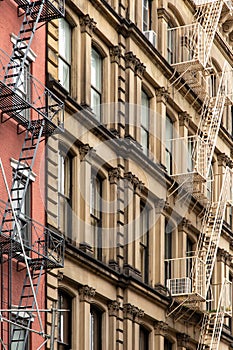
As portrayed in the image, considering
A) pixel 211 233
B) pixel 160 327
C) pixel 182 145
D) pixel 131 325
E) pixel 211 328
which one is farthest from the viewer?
pixel 211 233

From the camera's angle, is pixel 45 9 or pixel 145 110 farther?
pixel 145 110

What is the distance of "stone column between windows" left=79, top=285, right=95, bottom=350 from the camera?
39875mm

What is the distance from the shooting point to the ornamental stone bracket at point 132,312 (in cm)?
4275

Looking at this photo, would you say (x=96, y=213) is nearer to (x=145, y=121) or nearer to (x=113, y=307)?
(x=113, y=307)

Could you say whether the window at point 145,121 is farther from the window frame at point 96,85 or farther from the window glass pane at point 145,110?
the window frame at point 96,85

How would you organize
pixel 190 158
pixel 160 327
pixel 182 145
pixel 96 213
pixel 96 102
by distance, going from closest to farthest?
1. pixel 96 213
2. pixel 96 102
3. pixel 160 327
4. pixel 182 145
5. pixel 190 158

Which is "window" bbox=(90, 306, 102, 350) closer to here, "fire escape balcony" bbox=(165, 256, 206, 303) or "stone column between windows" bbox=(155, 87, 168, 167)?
"fire escape balcony" bbox=(165, 256, 206, 303)

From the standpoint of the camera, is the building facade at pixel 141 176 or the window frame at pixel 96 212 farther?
the window frame at pixel 96 212

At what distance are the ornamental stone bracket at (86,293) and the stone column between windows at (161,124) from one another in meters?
8.14

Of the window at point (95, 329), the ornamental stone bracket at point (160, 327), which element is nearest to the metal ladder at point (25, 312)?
the window at point (95, 329)

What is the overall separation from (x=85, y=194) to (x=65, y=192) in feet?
3.21

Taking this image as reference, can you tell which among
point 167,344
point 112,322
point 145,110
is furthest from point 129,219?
point 167,344

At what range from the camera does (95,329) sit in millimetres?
41469

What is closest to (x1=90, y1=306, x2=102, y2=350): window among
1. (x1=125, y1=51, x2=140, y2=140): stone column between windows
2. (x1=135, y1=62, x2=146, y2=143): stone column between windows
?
(x1=125, y1=51, x2=140, y2=140): stone column between windows
